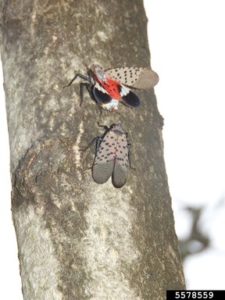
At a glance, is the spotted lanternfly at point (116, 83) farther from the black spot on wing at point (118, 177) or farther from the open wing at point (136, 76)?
the black spot on wing at point (118, 177)

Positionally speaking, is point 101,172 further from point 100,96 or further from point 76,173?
point 100,96

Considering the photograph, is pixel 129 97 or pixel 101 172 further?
pixel 129 97

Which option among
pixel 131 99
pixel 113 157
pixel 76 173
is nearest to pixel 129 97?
pixel 131 99

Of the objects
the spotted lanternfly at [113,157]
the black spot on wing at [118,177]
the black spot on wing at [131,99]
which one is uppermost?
the black spot on wing at [131,99]

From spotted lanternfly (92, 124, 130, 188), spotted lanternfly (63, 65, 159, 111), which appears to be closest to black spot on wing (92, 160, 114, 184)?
spotted lanternfly (92, 124, 130, 188)

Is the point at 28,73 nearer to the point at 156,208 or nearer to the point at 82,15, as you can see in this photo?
the point at 82,15

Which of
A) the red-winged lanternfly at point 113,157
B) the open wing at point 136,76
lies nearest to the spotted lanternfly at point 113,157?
the red-winged lanternfly at point 113,157

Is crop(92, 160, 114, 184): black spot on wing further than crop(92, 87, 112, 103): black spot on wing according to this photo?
No

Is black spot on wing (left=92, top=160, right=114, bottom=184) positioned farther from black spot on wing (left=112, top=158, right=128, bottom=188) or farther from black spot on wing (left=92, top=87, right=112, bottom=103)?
black spot on wing (left=92, top=87, right=112, bottom=103)
